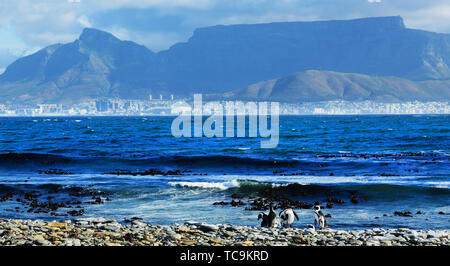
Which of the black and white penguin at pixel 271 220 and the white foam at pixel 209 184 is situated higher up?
the black and white penguin at pixel 271 220

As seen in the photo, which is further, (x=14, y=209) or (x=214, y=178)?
(x=214, y=178)

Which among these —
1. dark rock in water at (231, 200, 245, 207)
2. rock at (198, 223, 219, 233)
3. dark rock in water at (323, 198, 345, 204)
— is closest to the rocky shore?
rock at (198, 223, 219, 233)

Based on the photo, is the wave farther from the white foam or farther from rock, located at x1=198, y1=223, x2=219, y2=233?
rock, located at x1=198, y1=223, x2=219, y2=233

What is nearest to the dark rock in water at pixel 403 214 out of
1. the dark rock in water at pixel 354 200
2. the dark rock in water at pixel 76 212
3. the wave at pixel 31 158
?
the dark rock in water at pixel 354 200

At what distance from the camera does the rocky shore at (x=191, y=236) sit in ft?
46.4

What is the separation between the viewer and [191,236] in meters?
15.6

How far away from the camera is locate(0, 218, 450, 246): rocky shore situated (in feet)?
46.4

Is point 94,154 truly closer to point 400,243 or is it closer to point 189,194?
point 189,194

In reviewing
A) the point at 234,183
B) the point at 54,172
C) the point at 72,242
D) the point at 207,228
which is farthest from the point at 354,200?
the point at 54,172

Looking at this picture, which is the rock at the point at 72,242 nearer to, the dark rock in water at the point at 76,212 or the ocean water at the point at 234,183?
the ocean water at the point at 234,183
